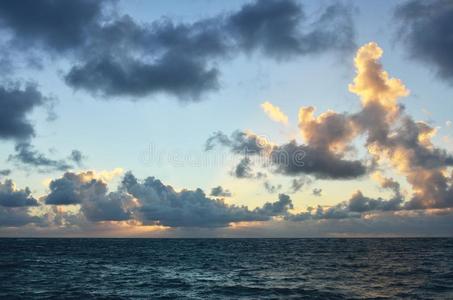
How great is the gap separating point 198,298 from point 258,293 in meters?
→ 7.31

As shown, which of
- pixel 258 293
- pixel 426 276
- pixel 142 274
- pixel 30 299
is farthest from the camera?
pixel 142 274

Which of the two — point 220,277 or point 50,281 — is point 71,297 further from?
point 220,277

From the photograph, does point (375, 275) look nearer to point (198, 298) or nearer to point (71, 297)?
point (198, 298)

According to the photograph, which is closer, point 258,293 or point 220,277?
point 258,293

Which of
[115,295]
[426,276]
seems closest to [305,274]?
[426,276]

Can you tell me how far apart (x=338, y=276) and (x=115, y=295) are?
115ft

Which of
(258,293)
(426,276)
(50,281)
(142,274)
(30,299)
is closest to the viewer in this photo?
(30,299)

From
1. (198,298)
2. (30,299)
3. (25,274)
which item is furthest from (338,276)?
(25,274)

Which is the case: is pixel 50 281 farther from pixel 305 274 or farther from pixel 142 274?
pixel 305 274

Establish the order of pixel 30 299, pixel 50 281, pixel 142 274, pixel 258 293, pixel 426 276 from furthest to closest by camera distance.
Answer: pixel 142 274, pixel 426 276, pixel 50 281, pixel 258 293, pixel 30 299

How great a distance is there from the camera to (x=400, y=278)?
62.1m

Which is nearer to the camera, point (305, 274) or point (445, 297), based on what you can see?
point (445, 297)

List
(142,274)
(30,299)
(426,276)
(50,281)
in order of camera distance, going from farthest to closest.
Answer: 1. (142,274)
2. (426,276)
3. (50,281)
4. (30,299)

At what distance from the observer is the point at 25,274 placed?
66812 mm
